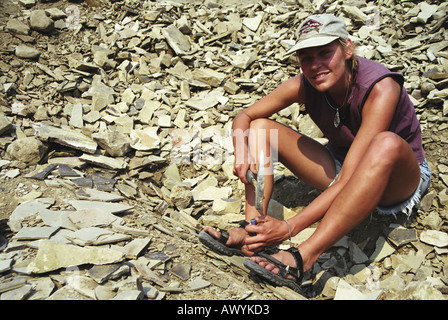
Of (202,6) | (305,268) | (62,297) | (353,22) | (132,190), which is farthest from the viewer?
(202,6)

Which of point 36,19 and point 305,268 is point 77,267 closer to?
point 305,268

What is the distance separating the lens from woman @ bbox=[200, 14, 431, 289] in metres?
2.30

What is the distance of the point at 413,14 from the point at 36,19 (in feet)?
18.5

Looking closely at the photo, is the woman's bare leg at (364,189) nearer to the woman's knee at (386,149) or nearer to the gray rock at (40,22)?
the woman's knee at (386,149)

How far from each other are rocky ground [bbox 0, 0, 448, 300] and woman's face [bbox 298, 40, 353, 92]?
138 cm

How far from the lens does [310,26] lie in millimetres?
2479

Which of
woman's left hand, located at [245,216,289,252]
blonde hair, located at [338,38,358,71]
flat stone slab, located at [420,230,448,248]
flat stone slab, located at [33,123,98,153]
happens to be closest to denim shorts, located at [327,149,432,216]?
flat stone slab, located at [420,230,448,248]

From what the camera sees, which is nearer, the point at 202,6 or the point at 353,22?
the point at 353,22

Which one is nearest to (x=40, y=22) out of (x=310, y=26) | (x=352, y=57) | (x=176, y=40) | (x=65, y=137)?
(x=176, y=40)

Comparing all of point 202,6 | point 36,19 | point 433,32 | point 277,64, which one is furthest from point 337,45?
point 36,19

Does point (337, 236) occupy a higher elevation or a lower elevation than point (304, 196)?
higher

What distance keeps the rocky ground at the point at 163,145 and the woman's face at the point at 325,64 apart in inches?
54.4

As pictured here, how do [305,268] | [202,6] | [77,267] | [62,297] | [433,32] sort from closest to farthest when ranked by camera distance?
[62,297] < [77,267] < [305,268] < [433,32] < [202,6]

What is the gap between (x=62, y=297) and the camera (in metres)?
2.04
